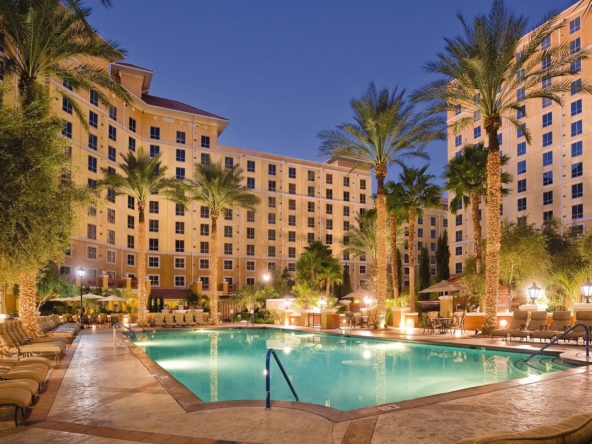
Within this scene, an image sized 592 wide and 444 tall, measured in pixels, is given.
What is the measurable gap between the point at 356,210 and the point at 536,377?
64.5 meters

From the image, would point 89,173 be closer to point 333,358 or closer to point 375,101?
point 375,101

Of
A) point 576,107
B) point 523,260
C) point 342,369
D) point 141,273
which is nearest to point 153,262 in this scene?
point 141,273

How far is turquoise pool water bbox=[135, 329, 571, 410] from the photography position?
434 inches

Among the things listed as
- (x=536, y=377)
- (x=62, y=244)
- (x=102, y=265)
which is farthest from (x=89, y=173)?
(x=536, y=377)

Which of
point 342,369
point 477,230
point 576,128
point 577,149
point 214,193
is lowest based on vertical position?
point 342,369

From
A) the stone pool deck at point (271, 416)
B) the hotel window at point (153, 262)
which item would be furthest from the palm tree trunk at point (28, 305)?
the hotel window at point (153, 262)

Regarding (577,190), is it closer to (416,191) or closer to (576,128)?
(576,128)

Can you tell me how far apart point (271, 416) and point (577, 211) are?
173 ft

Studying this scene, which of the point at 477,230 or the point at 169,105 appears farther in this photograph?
the point at 169,105

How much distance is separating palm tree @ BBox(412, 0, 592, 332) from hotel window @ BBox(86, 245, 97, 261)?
37025mm

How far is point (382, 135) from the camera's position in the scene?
25.7 m

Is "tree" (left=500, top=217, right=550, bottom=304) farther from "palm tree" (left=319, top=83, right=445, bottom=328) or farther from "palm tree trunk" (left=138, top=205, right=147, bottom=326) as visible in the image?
"palm tree trunk" (left=138, top=205, right=147, bottom=326)

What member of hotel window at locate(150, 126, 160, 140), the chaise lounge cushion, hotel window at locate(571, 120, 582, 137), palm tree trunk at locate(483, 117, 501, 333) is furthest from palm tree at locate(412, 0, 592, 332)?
hotel window at locate(150, 126, 160, 140)

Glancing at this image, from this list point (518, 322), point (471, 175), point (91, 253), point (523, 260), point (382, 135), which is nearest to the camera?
point (518, 322)
